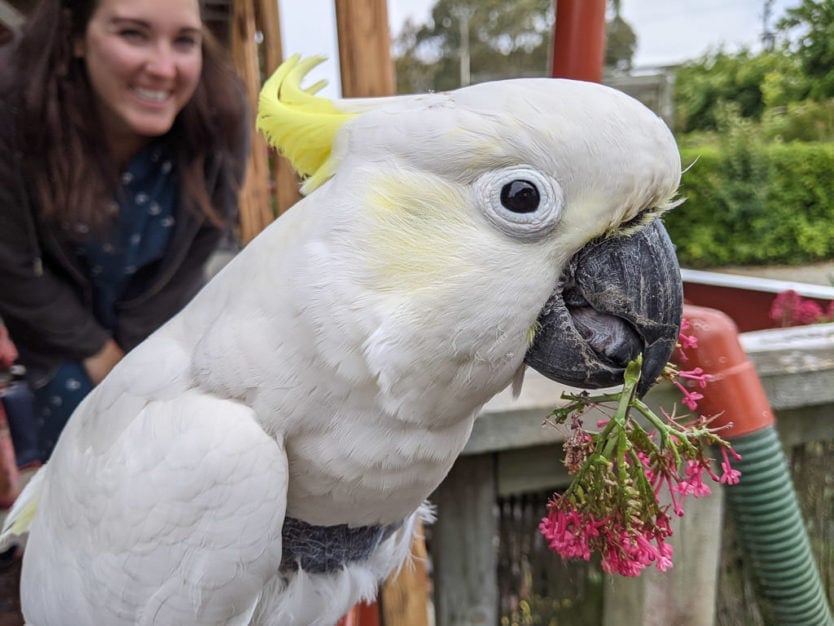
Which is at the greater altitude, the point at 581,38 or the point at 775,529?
the point at 581,38

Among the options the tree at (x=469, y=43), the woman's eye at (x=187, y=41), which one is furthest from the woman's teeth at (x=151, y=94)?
the tree at (x=469, y=43)

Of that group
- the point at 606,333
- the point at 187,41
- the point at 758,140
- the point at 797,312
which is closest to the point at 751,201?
the point at 758,140

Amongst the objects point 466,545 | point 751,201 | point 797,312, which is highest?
point 797,312

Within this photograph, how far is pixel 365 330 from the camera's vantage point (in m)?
0.61

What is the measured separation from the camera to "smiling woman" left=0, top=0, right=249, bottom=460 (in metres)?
1.18

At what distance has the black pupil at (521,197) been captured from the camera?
57 cm

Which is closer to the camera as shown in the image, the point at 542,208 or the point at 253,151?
the point at 542,208

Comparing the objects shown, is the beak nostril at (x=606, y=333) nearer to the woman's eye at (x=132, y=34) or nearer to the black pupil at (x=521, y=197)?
the black pupil at (x=521, y=197)

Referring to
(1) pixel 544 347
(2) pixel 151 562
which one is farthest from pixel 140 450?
(1) pixel 544 347

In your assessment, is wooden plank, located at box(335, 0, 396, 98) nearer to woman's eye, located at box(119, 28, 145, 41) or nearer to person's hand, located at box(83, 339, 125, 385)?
woman's eye, located at box(119, 28, 145, 41)

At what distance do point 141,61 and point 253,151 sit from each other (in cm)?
160

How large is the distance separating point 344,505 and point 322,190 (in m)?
0.39

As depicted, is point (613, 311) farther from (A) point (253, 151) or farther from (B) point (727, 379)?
(A) point (253, 151)

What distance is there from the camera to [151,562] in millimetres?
743
